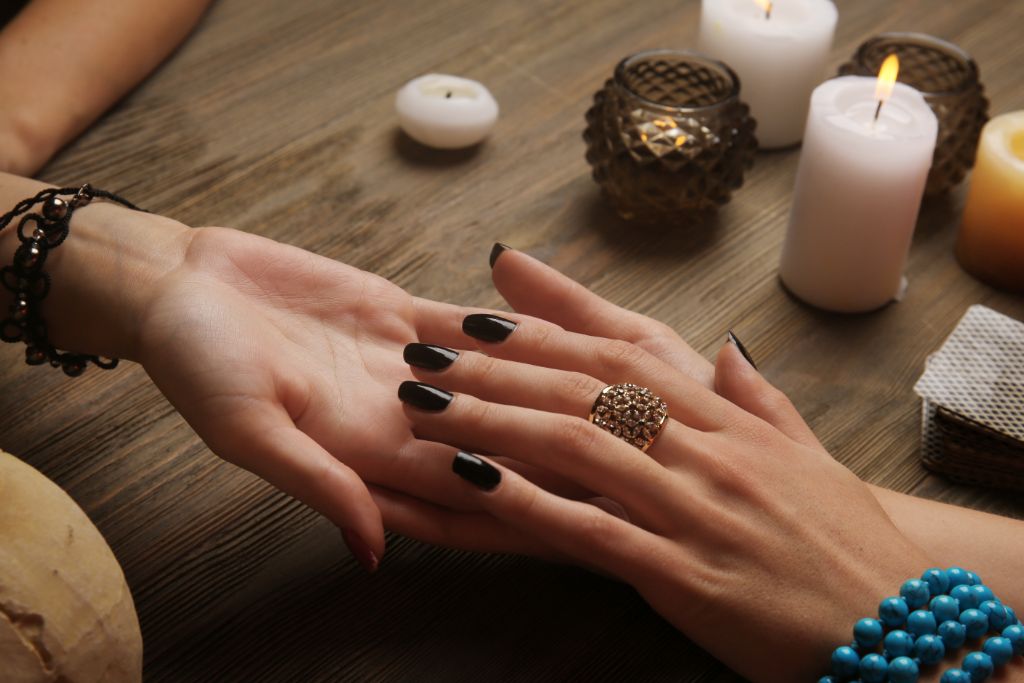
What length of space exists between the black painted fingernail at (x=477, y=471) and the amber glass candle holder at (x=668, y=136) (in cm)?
42

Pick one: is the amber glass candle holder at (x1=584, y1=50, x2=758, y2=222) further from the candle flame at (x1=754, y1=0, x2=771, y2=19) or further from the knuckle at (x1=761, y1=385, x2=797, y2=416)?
the knuckle at (x1=761, y1=385, x2=797, y2=416)

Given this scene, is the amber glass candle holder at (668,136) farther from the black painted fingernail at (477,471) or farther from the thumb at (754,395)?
the black painted fingernail at (477,471)

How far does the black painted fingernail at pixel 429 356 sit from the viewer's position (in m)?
0.71

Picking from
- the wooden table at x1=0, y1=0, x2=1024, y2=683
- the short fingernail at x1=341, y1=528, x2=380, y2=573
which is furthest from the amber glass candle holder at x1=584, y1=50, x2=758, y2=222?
the short fingernail at x1=341, y1=528, x2=380, y2=573

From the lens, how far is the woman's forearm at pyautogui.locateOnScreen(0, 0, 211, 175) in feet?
3.24

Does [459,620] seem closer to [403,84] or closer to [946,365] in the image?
[946,365]

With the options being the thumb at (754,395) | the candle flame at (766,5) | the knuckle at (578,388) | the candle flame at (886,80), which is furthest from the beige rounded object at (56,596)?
the candle flame at (766,5)

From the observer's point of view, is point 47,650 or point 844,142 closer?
point 47,650

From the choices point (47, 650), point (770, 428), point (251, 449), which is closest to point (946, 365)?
point (770, 428)

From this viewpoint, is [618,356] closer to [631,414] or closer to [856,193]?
[631,414]

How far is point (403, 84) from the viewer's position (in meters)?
1.15

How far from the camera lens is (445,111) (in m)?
1.04

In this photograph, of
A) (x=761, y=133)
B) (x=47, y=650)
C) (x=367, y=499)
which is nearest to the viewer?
(x=47, y=650)

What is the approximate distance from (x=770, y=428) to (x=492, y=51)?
0.68 meters
